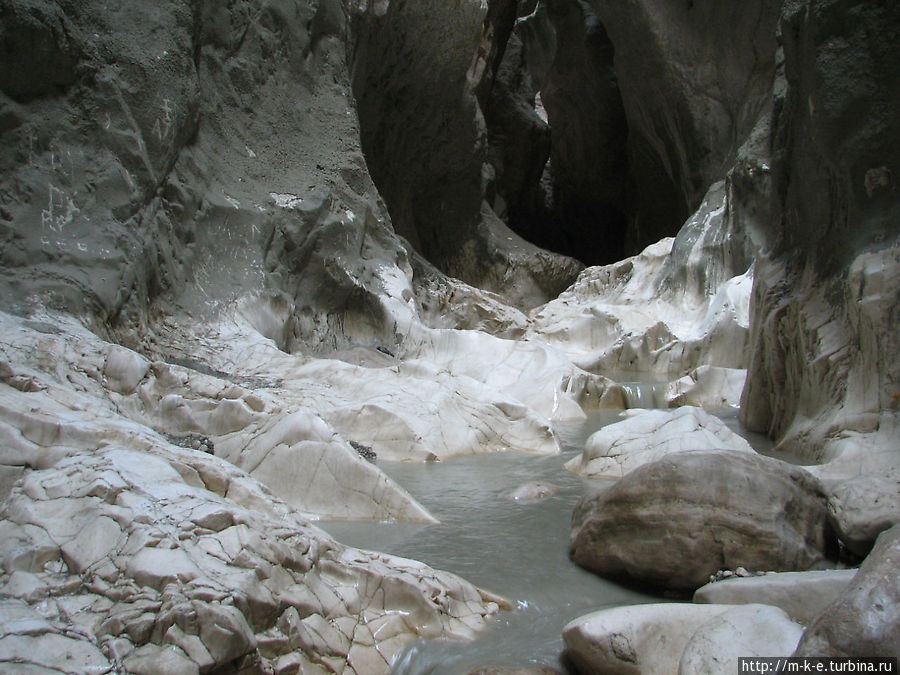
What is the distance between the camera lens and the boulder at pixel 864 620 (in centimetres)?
163

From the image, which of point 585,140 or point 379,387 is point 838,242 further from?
point 585,140

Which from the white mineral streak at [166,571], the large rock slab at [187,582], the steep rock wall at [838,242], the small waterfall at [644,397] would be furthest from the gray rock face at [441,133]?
A: the large rock slab at [187,582]

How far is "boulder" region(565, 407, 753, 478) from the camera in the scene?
5.15 metres

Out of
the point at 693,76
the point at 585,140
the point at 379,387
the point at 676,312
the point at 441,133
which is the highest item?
the point at 693,76

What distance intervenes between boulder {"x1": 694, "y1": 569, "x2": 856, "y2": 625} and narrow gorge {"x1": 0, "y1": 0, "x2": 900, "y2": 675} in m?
0.01

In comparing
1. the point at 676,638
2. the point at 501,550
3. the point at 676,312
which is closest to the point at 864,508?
the point at 676,638

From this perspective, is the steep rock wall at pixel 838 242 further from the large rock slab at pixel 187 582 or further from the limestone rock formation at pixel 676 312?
the limestone rock formation at pixel 676 312

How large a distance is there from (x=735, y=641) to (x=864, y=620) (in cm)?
44

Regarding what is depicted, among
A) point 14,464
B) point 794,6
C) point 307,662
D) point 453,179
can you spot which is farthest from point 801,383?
point 453,179

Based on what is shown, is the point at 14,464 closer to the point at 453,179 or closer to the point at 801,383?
the point at 801,383

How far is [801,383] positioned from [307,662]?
202 inches

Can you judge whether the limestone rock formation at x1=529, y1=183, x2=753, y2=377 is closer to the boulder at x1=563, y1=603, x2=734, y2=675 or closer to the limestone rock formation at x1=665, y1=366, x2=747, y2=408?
the limestone rock formation at x1=665, y1=366, x2=747, y2=408

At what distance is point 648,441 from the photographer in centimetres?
545

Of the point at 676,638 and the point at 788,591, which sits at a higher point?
the point at 788,591
